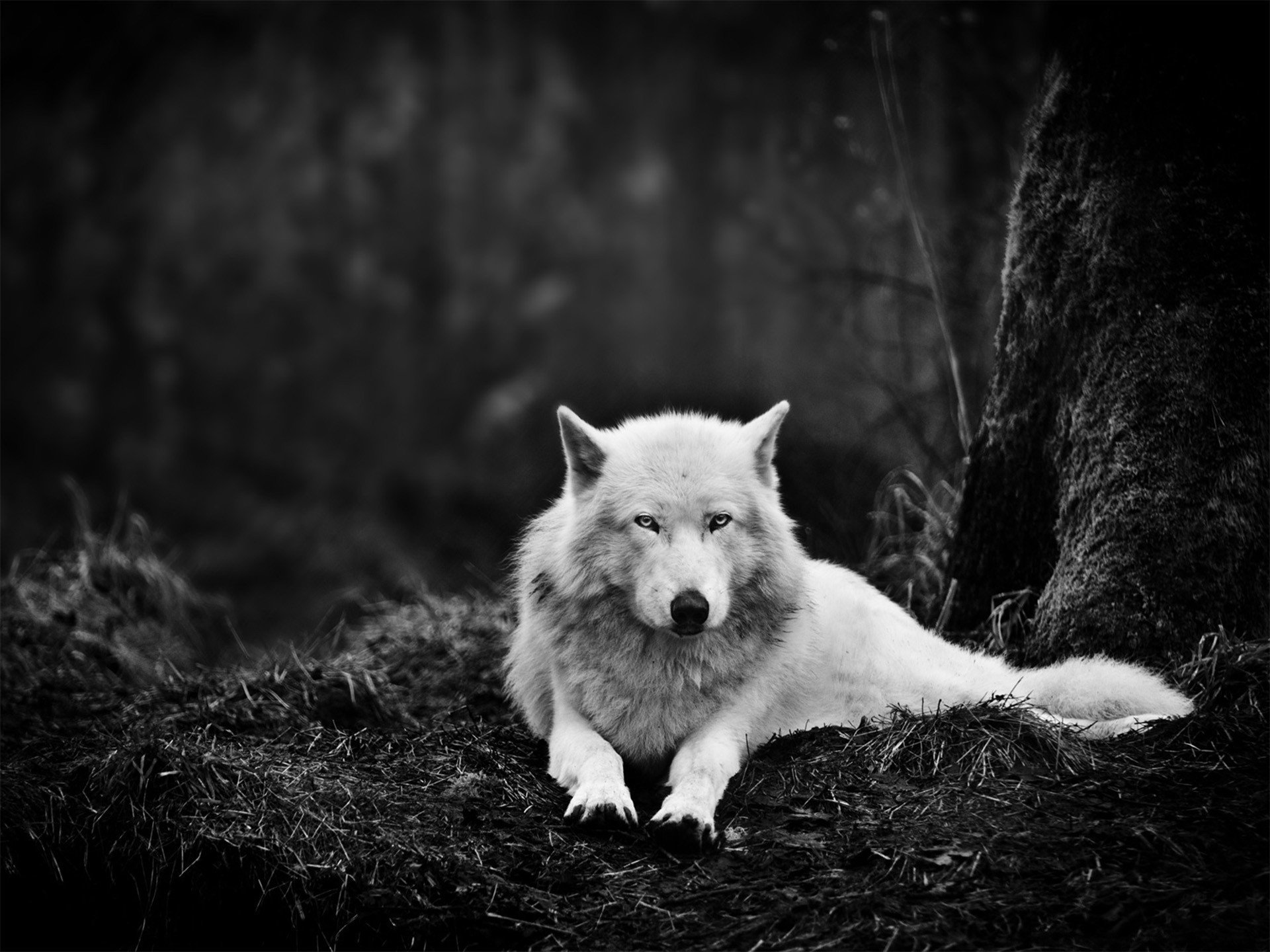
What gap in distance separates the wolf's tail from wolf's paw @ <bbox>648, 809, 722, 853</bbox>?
3.77ft

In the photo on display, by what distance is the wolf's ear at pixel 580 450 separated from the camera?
3373 mm

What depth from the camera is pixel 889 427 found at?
6.35m

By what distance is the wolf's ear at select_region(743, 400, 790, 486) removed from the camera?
3.48m

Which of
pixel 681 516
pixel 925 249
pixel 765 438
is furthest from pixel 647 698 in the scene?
pixel 925 249

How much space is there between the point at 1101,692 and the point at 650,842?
1508 mm

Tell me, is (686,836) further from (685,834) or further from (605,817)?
(605,817)

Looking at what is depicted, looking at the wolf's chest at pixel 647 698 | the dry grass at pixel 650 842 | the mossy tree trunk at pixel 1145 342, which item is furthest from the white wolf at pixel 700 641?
the mossy tree trunk at pixel 1145 342

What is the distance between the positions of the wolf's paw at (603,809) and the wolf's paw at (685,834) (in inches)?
4.5

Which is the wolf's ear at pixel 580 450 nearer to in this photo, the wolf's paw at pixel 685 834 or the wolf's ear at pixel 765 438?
the wolf's ear at pixel 765 438

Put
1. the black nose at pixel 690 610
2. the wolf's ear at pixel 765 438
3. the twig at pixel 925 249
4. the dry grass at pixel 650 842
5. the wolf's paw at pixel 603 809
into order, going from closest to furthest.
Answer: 1. the dry grass at pixel 650 842
2. the wolf's paw at pixel 603 809
3. the black nose at pixel 690 610
4. the wolf's ear at pixel 765 438
5. the twig at pixel 925 249

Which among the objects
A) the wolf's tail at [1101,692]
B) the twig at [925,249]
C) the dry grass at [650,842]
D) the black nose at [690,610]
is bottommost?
the dry grass at [650,842]

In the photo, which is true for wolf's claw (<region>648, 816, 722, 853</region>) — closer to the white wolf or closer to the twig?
the white wolf

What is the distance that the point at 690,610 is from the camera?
9.86ft

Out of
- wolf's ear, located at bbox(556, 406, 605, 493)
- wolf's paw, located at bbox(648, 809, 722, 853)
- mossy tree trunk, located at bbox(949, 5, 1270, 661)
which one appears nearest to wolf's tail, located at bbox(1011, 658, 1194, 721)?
mossy tree trunk, located at bbox(949, 5, 1270, 661)
